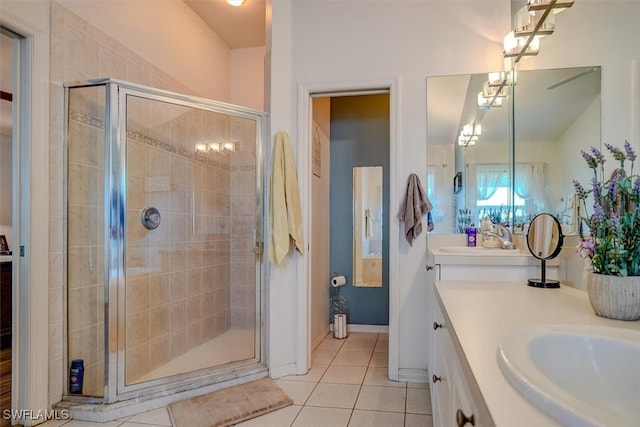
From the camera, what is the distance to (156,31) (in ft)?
9.37

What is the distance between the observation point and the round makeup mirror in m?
1.62

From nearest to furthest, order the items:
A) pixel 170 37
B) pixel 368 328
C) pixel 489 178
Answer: pixel 489 178
pixel 170 37
pixel 368 328

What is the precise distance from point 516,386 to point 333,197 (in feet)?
10.9

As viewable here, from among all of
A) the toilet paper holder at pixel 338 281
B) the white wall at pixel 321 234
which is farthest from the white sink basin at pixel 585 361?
the toilet paper holder at pixel 338 281

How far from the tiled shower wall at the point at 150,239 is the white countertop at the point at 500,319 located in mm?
1850

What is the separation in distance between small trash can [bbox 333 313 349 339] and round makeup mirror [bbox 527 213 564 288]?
2.16 metres

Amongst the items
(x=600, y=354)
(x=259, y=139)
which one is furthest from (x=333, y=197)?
(x=600, y=354)

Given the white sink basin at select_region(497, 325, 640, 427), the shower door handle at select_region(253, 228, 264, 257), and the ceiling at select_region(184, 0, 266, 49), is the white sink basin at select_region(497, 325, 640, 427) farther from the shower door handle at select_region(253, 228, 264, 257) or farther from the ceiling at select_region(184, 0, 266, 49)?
the ceiling at select_region(184, 0, 266, 49)

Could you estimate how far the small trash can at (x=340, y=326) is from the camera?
11.7 ft

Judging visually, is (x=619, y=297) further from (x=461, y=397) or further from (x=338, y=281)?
(x=338, y=281)

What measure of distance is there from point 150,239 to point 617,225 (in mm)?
2589

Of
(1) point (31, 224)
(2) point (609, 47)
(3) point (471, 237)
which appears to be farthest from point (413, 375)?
(1) point (31, 224)

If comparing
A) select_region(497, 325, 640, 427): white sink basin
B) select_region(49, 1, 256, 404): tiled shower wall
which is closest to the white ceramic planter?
select_region(497, 325, 640, 427): white sink basin

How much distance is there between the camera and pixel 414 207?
2.51 metres
